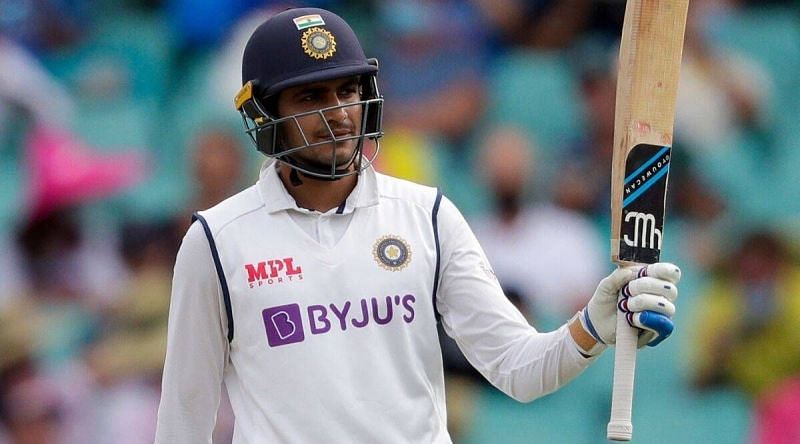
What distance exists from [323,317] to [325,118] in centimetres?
46

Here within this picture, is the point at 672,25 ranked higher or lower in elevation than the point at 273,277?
higher

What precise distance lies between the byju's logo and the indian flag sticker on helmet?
2.25 feet

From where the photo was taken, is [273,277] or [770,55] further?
[770,55]

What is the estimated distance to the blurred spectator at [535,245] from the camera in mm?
5836

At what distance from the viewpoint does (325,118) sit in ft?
10.7

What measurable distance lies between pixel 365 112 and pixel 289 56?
0.23 meters

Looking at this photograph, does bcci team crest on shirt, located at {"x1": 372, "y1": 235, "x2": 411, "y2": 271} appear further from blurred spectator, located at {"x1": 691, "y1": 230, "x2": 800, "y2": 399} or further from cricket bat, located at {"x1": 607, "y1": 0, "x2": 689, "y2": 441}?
blurred spectator, located at {"x1": 691, "y1": 230, "x2": 800, "y2": 399}

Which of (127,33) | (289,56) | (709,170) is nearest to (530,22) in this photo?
(709,170)

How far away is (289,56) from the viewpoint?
3.33m

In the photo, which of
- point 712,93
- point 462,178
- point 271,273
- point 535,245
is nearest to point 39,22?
point 462,178

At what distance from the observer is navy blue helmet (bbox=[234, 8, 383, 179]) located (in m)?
3.28

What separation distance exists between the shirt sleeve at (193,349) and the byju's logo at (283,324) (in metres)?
0.13

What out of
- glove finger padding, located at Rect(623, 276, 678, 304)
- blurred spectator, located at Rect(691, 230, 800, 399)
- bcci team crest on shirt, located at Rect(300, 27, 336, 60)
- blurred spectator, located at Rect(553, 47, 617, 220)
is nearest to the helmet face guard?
bcci team crest on shirt, located at Rect(300, 27, 336, 60)

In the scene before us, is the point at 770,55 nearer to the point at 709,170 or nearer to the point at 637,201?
the point at 709,170
